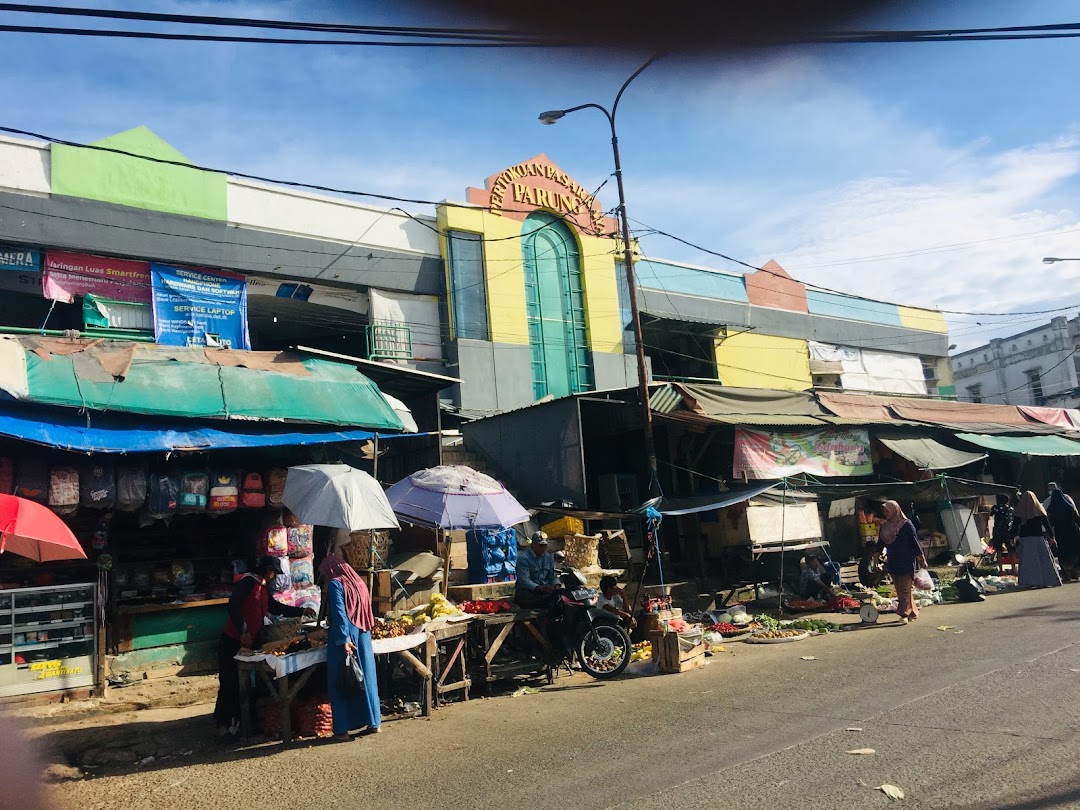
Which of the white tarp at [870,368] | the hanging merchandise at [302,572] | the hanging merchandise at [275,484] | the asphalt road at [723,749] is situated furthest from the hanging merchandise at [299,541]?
the white tarp at [870,368]

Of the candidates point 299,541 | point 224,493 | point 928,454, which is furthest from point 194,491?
point 928,454

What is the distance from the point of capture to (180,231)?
1723cm

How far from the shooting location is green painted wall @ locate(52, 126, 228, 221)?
638 inches

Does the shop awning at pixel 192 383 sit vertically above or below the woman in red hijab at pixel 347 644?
above

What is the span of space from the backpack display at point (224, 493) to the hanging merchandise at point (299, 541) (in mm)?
859

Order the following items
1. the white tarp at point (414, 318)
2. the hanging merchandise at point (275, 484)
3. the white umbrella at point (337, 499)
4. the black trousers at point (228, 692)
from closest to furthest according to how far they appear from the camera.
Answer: the black trousers at point (228, 692)
the white umbrella at point (337, 499)
the hanging merchandise at point (275, 484)
the white tarp at point (414, 318)

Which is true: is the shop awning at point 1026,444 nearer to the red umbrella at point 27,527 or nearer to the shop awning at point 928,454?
the shop awning at point 928,454

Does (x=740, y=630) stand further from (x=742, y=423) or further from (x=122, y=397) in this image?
(x=122, y=397)

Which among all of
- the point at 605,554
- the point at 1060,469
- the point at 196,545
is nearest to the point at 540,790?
the point at 196,545

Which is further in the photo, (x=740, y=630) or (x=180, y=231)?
(x=180, y=231)

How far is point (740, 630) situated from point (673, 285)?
14.5 m

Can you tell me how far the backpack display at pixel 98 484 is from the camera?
9.99m

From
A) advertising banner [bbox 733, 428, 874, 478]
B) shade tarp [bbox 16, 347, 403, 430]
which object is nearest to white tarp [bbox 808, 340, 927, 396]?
advertising banner [bbox 733, 428, 874, 478]

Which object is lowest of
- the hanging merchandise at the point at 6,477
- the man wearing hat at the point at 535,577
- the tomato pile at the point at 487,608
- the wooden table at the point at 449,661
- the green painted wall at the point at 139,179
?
the wooden table at the point at 449,661
